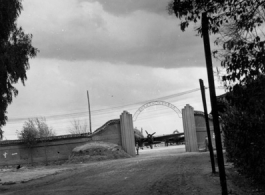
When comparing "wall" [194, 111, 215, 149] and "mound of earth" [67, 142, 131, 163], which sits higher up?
"wall" [194, 111, 215, 149]

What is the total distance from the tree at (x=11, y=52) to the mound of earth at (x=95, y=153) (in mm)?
18480

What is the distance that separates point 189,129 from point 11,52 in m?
26.5

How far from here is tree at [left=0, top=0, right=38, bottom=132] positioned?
1551 centimetres

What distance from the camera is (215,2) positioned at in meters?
6.43

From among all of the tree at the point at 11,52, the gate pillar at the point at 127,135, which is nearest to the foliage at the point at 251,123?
the tree at the point at 11,52

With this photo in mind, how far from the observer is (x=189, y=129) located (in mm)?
38438

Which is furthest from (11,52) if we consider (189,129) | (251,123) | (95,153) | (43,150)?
(189,129)

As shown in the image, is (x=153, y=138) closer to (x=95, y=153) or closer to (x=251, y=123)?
(x=95, y=153)

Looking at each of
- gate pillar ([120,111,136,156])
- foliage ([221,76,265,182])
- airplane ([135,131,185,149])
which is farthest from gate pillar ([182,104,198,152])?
foliage ([221,76,265,182])

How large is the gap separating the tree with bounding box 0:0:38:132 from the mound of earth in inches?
728

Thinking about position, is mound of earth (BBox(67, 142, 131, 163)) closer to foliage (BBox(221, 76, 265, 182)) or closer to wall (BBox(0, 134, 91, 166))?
wall (BBox(0, 134, 91, 166))

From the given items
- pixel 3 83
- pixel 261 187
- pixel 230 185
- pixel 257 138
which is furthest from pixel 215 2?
pixel 3 83

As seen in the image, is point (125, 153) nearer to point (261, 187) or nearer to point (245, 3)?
point (261, 187)

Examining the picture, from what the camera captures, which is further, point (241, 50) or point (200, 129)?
point (200, 129)
